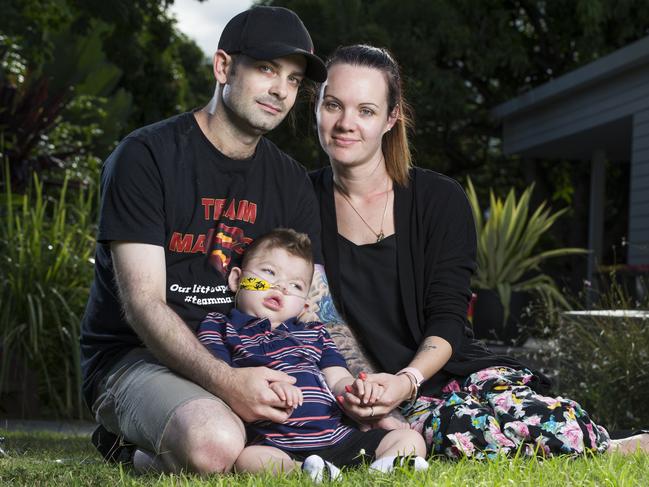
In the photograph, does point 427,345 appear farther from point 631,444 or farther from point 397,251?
point 631,444

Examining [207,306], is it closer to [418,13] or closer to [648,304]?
[648,304]

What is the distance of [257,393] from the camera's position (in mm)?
3094

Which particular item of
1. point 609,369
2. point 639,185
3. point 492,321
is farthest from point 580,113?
point 609,369

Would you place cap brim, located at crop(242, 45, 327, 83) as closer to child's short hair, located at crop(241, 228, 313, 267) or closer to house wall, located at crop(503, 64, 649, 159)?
child's short hair, located at crop(241, 228, 313, 267)

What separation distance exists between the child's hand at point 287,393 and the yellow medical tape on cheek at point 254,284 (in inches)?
20.1

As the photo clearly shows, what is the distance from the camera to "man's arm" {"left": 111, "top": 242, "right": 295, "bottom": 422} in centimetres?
311

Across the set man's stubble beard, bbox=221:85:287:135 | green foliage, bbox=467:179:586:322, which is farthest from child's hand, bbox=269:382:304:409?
green foliage, bbox=467:179:586:322

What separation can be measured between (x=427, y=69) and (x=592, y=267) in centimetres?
596

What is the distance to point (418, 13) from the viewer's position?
19.0 metres

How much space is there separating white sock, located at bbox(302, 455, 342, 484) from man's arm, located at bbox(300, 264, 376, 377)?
76cm

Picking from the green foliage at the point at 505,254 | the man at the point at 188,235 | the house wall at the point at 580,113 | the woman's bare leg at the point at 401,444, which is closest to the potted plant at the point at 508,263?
the green foliage at the point at 505,254

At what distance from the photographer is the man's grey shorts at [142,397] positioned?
317cm

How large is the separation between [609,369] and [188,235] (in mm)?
3193

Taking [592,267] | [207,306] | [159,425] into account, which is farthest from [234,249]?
[592,267]
